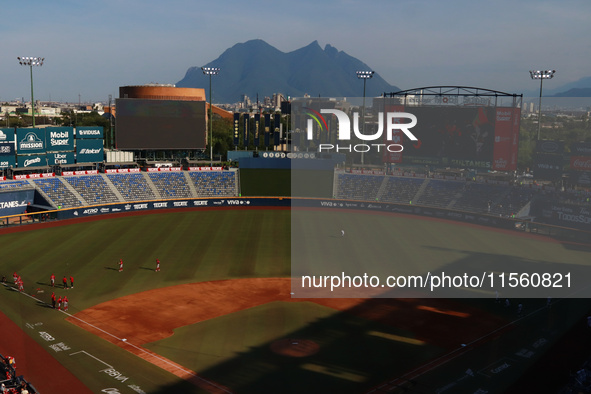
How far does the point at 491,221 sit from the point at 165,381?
50.3 m

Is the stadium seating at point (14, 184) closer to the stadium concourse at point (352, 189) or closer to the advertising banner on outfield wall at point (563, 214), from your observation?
the stadium concourse at point (352, 189)

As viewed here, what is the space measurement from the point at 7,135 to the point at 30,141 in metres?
2.93

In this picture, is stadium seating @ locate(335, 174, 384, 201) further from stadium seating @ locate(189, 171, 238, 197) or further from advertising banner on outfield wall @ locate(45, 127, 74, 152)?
advertising banner on outfield wall @ locate(45, 127, 74, 152)

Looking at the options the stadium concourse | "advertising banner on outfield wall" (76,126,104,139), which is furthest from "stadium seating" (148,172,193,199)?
"advertising banner on outfield wall" (76,126,104,139)

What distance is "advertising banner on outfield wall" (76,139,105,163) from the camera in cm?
6844

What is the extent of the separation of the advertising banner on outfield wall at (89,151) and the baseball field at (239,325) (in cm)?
2098

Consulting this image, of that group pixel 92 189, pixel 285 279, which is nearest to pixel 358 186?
pixel 285 279

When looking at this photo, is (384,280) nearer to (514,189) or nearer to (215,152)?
(514,189)

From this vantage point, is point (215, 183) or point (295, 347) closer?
point (295, 347)

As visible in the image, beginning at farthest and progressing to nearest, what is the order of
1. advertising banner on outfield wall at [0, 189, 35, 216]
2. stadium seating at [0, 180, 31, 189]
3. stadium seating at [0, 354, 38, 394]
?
stadium seating at [0, 180, 31, 189] < advertising banner on outfield wall at [0, 189, 35, 216] < stadium seating at [0, 354, 38, 394]

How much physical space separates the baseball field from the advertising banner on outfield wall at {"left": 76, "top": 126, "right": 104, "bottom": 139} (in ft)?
72.8

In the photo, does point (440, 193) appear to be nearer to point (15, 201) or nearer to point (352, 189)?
point (352, 189)

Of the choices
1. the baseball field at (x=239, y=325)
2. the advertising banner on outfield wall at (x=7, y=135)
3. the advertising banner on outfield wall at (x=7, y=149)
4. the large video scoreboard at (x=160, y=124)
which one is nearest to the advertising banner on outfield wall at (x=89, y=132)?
the large video scoreboard at (x=160, y=124)

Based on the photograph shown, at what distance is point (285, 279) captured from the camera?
39.6 meters
